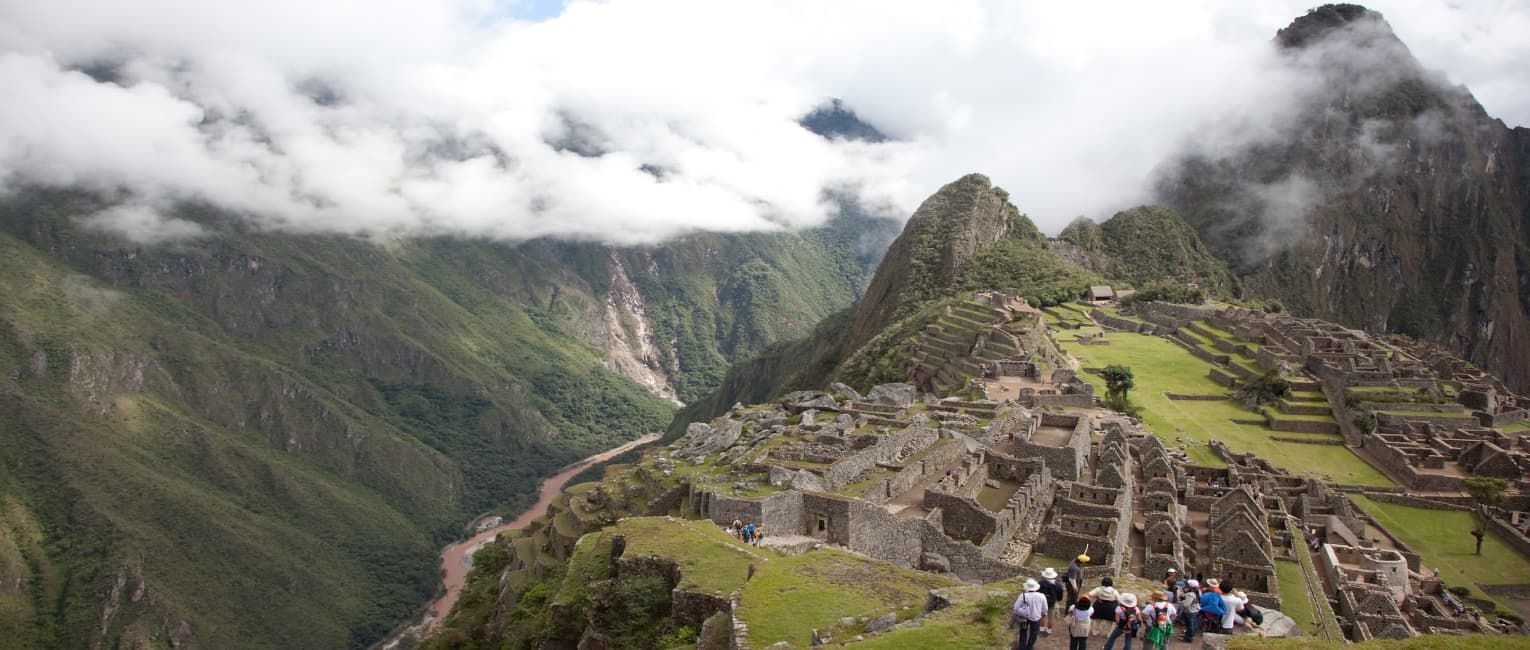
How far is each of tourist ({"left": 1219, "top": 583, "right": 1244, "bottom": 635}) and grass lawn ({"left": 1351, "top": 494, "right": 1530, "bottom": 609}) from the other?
32941 millimetres

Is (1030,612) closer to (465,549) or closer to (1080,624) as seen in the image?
→ (1080,624)

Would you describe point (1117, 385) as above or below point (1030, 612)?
above

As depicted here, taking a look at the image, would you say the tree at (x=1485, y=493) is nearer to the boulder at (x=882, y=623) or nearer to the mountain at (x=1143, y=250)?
the boulder at (x=882, y=623)

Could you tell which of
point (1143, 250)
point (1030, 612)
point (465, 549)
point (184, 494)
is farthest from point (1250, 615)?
point (1143, 250)

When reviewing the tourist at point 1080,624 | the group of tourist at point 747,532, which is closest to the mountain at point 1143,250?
the group of tourist at point 747,532

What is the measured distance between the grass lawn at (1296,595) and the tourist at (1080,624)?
15630 millimetres

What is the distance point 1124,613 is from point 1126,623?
0.51 ft

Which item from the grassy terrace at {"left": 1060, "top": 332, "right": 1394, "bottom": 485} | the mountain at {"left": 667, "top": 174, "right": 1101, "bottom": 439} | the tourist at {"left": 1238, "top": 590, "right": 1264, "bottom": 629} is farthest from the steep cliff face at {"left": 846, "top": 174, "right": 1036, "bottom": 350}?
the tourist at {"left": 1238, "top": 590, "right": 1264, "bottom": 629}

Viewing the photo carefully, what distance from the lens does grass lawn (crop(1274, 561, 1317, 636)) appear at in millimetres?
26984

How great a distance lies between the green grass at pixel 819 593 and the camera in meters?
16.5

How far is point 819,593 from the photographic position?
18062mm

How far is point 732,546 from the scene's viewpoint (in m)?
21.6

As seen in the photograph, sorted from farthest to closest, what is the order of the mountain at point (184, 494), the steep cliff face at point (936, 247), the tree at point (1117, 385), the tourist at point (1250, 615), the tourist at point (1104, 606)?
the steep cliff face at point (936, 247) < the mountain at point (184, 494) < the tree at point (1117, 385) < the tourist at point (1250, 615) < the tourist at point (1104, 606)

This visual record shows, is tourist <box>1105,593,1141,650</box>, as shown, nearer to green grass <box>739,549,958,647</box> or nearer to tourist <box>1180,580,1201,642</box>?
tourist <box>1180,580,1201,642</box>
